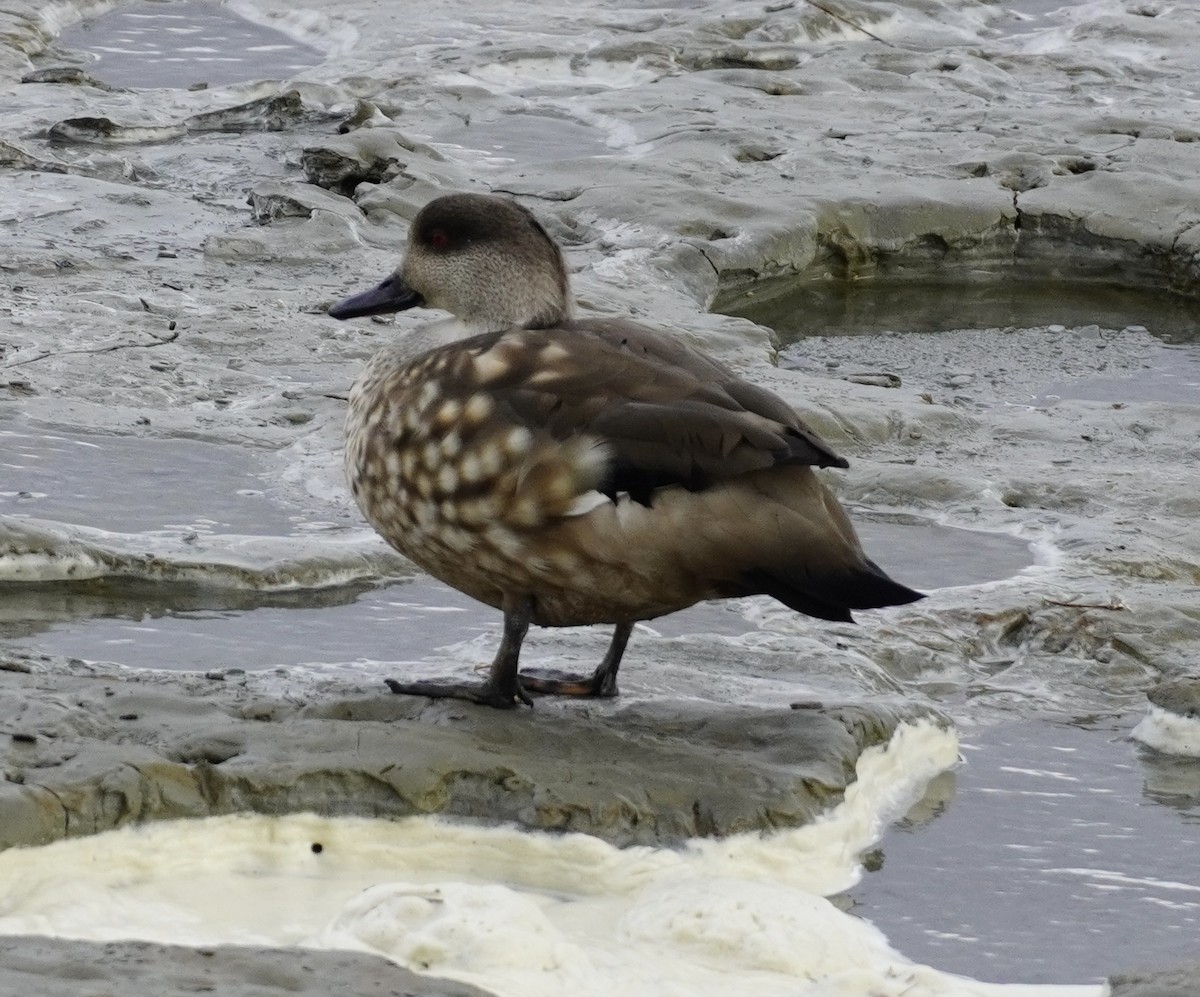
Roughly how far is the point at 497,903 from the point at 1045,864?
1.37m

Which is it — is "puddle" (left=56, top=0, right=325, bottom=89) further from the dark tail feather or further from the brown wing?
the dark tail feather

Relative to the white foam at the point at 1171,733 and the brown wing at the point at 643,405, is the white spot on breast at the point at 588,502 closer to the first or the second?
the brown wing at the point at 643,405

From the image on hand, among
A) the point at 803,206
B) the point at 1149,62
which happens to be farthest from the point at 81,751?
the point at 1149,62

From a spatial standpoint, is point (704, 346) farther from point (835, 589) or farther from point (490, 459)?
point (835, 589)

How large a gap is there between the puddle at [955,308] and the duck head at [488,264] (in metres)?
3.96

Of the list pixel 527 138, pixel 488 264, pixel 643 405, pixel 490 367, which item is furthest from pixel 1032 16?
pixel 643 405

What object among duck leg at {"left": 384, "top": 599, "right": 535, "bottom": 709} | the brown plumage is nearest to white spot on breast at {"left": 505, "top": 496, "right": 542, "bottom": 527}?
the brown plumage

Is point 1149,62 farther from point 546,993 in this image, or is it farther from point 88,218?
point 546,993

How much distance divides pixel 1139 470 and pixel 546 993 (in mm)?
4176

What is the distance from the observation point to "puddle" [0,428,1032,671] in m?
4.76

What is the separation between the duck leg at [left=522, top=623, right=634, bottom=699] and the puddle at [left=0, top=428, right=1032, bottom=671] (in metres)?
0.54

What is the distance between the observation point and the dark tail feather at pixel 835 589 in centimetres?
380

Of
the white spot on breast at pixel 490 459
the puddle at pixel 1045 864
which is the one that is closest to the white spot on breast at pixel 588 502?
the white spot on breast at pixel 490 459

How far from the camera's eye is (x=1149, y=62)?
12961 millimetres
